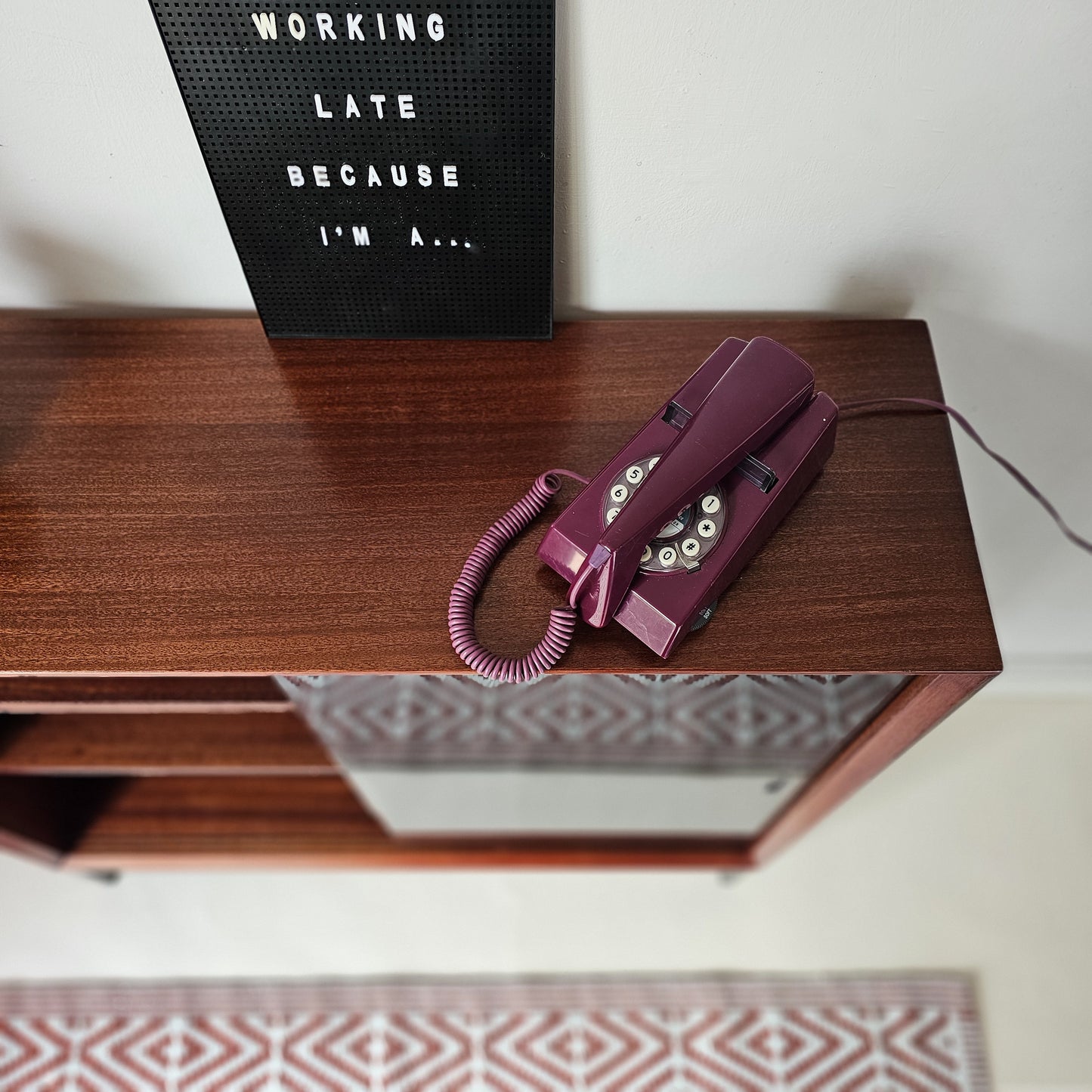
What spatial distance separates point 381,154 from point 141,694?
59cm

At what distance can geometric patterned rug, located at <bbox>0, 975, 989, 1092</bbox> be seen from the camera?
147cm

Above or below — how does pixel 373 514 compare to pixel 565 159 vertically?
below

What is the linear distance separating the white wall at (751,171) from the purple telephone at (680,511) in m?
0.17

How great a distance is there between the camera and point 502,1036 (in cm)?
150

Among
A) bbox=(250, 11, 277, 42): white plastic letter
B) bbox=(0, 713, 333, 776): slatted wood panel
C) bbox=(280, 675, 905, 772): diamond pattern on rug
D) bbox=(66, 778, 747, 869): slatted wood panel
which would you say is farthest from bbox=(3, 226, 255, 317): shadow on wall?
bbox=(66, 778, 747, 869): slatted wood panel

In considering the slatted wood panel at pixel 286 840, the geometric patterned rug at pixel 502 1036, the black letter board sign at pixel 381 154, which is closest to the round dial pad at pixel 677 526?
the black letter board sign at pixel 381 154

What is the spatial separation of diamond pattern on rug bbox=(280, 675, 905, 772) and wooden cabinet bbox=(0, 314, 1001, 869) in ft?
0.18

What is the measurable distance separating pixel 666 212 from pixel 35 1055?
1.64m

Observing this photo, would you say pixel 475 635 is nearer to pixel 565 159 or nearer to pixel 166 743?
pixel 565 159

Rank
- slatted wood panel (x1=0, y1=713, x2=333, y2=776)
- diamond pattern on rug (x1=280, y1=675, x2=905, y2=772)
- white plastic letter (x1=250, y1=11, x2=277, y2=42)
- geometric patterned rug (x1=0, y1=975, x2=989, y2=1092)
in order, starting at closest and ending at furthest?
white plastic letter (x1=250, y1=11, x2=277, y2=42)
diamond pattern on rug (x1=280, y1=675, x2=905, y2=772)
slatted wood panel (x1=0, y1=713, x2=333, y2=776)
geometric patterned rug (x1=0, y1=975, x2=989, y2=1092)

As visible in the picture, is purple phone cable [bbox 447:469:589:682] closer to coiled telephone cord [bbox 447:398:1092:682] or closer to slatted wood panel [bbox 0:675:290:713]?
coiled telephone cord [bbox 447:398:1092:682]

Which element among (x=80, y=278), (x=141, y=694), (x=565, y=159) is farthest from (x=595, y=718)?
(x=80, y=278)

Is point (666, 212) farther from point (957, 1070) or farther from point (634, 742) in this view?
point (957, 1070)

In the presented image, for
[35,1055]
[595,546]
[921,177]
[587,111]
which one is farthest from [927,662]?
[35,1055]
